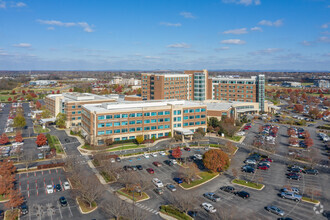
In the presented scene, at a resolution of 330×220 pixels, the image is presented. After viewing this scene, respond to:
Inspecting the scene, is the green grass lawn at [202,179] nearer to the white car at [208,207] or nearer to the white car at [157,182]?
the white car at [157,182]

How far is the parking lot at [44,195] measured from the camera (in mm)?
42781

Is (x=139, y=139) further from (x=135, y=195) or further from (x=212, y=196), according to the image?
(x=212, y=196)

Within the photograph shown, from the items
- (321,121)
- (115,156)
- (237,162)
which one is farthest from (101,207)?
(321,121)

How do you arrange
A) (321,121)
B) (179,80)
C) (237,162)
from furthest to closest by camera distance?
(179,80) < (321,121) < (237,162)

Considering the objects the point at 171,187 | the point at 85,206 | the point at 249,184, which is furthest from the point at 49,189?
the point at 249,184

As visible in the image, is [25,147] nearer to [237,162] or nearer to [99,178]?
[99,178]

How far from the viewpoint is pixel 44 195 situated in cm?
4959

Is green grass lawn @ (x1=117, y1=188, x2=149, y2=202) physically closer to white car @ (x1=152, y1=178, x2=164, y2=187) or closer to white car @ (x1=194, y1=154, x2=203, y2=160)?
white car @ (x1=152, y1=178, x2=164, y2=187)

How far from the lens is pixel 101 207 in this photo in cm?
4491

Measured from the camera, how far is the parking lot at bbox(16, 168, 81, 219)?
4278 centimetres

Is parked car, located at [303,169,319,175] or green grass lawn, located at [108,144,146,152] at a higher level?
green grass lawn, located at [108,144,146,152]

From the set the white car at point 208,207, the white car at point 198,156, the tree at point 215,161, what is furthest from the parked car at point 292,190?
the white car at point 198,156

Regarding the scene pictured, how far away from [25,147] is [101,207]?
164 feet

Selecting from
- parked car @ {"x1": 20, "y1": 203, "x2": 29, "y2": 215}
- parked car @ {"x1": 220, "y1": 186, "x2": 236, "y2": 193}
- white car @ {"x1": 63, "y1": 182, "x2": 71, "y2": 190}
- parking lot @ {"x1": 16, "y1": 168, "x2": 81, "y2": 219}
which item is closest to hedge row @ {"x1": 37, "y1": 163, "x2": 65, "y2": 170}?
parking lot @ {"x1": 16, "y1": 168, "x2": 81, "y2": 219}
